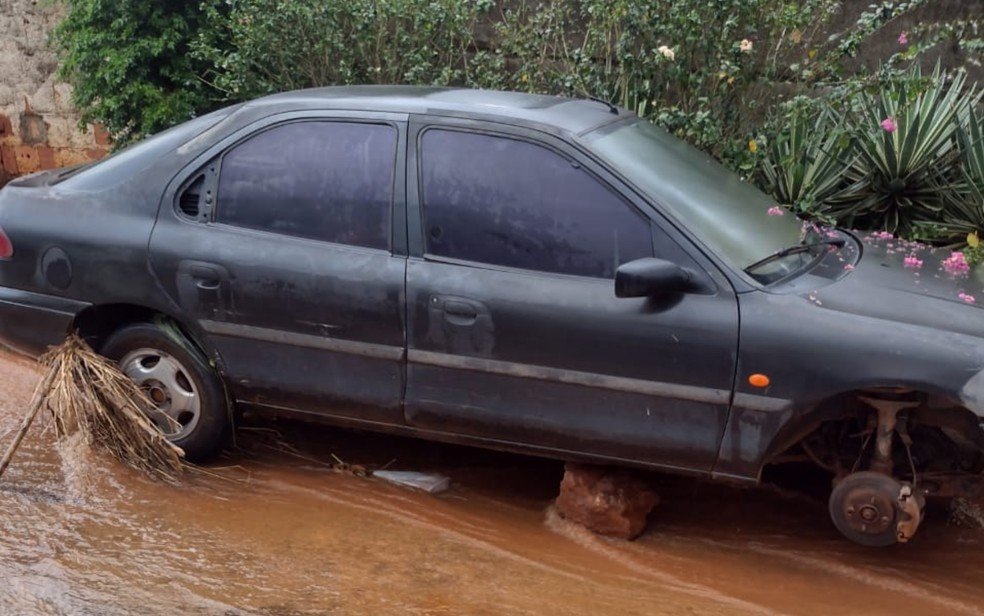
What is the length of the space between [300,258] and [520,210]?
38.1 inches

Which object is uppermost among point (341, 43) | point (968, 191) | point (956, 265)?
point (341, 43)

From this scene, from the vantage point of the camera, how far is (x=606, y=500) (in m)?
4.15

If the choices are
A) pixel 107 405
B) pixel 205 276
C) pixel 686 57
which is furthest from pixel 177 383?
pixel 686 57

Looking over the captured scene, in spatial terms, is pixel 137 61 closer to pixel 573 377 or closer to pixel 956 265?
pixel 573 377

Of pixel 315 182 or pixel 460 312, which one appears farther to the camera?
pixel 315 182

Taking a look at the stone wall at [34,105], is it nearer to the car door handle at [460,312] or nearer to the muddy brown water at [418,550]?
the muddy brown water at [418,550]

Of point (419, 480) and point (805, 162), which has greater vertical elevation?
point (805, 162)

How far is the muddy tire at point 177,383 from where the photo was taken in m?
4.54

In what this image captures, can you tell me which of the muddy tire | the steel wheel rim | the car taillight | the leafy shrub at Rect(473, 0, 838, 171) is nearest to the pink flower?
the leafy shrub at Rect(473, 0, 838, 171)

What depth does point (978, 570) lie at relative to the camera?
400 cm

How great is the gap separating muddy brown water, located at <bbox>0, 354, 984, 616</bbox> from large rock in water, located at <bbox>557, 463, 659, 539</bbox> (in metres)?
0.07

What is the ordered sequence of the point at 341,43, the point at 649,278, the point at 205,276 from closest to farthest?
the point at 649,278 → the point at 205,276 → the point at 341,43

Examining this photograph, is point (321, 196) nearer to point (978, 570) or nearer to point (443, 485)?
point (443, 485)

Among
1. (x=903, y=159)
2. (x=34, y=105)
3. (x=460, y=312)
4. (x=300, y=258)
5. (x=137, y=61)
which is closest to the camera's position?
(x=460, y=312)
